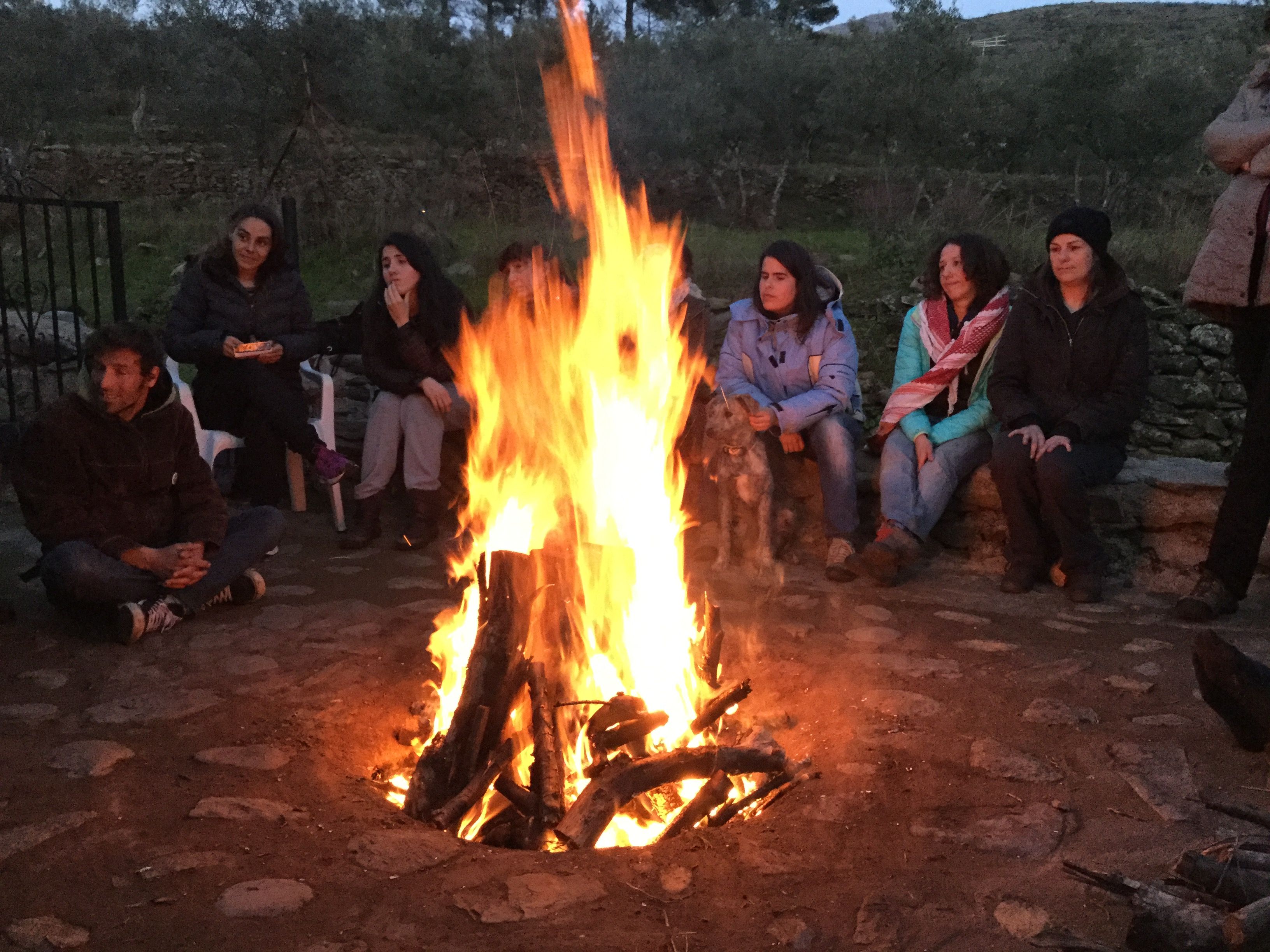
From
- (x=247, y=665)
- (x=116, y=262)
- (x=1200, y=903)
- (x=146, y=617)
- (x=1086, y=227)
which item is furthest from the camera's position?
(x=116, y=262)

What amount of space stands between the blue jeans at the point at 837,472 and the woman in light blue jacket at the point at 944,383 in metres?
0.18

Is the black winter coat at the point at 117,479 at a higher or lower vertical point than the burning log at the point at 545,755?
higher

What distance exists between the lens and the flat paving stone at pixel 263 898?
285cm

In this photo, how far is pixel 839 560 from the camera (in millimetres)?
5984

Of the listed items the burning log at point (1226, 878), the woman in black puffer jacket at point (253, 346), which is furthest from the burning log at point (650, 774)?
the woman in black puffer jacket at point (253, 346)

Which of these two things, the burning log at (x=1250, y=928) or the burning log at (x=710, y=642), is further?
the burning log at (x=710, y=642)

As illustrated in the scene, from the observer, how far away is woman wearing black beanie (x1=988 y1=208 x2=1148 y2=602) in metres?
5.70

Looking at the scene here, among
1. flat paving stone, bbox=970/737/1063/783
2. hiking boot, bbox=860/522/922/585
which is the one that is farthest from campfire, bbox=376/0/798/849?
hiking boot, bbox=860/522/922/585

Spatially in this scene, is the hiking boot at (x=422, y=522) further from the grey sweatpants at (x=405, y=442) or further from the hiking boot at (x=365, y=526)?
the hiking boot at (x=365, y=526)

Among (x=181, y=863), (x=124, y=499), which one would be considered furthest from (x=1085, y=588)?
(x=124, y=499)

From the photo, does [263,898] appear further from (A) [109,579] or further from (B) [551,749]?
(A) [109,579]

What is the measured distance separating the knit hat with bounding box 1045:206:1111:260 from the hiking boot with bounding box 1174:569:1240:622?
1.72 meters

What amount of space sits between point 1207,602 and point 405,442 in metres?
4.21

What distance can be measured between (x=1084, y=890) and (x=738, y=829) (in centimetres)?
96
